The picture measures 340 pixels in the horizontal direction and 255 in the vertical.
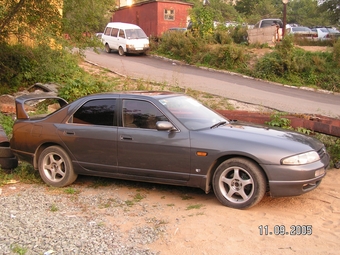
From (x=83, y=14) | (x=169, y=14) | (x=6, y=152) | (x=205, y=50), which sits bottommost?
(x=6, y=152)

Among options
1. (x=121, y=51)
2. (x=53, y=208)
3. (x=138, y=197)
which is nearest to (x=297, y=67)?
(x=121, y=51)

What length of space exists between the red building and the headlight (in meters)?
25.8

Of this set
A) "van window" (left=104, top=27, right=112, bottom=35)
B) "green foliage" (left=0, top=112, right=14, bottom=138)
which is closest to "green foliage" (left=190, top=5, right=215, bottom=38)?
"van window" (left=104, top=27, right=112, bottom=35)

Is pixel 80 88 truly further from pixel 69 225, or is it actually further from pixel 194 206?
pixel 69 225

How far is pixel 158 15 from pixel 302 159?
90.5ft

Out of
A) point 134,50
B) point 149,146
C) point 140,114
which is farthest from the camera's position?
point 134,50

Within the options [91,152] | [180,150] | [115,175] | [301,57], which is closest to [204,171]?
[180,150]

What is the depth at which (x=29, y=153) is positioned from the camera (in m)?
6.73

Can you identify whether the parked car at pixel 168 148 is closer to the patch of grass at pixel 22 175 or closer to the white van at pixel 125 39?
the patch of grass at pixel 22 175

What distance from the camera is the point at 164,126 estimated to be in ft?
18.5

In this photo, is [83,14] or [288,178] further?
[83,14]

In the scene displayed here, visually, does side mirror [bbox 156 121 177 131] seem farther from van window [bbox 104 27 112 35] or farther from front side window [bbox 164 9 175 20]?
front side window [bbox 164 9 175 20]

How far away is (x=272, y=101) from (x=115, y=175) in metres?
9.36

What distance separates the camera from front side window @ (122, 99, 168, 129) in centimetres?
595
